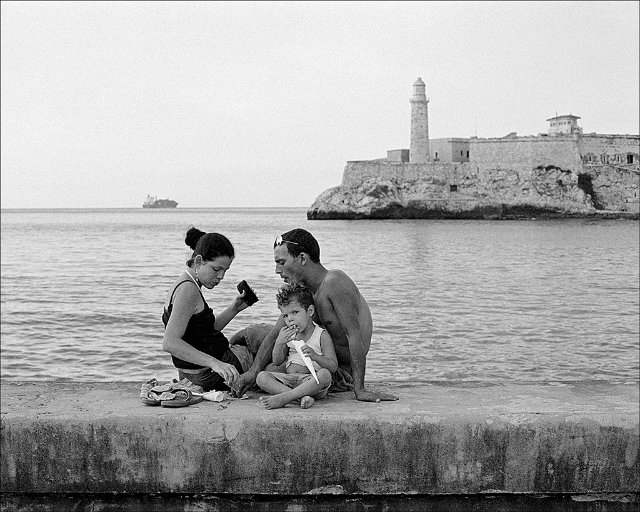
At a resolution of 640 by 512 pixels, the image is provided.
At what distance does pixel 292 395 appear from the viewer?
3.95 meters

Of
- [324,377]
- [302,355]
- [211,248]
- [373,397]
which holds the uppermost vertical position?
[211,248]

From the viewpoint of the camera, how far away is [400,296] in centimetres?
2147

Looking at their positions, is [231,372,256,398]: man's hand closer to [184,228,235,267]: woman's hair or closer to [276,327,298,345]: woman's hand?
[276,327,298,345]: woman's hand

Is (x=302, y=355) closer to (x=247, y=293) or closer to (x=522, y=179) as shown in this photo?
(x=247, y=293)

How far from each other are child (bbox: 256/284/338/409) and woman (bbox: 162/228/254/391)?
9.1 inches

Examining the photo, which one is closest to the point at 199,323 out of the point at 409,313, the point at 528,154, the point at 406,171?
the point at 409,313

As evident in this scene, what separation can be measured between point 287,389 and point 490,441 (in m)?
1.06

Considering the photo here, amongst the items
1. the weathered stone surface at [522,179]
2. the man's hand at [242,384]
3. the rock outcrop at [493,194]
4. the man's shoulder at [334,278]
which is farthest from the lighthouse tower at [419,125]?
the man's hand at [242,384]

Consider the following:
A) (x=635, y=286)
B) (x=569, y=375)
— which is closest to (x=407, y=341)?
(x=569, y=375)

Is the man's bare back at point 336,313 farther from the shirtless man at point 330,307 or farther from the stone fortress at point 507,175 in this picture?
the stone fortress at point 507,175

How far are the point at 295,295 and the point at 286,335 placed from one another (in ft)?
0.72

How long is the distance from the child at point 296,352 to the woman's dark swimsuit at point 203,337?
38cm

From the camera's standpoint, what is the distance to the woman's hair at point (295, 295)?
4.19 m

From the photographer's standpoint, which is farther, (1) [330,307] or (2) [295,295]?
(1) [330,307]
